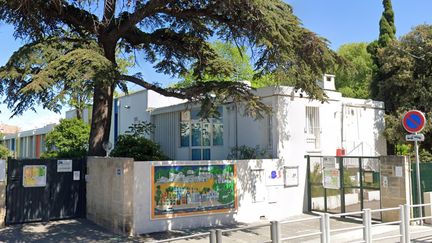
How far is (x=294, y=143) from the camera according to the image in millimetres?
16250

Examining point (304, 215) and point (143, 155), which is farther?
point (143, 155)

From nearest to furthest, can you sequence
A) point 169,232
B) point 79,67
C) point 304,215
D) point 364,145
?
1. point 79,67
2. point 169,232
3. point 304,215
4. point 364,145

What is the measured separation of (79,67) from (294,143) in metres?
8.22

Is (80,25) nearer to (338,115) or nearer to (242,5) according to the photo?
(242,5)

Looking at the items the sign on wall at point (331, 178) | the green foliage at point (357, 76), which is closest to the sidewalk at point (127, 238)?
the sign on wall at point (331, 178)

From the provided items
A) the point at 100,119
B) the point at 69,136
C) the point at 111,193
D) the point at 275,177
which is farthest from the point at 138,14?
the point at 69,136

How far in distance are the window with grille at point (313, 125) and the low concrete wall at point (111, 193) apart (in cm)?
763

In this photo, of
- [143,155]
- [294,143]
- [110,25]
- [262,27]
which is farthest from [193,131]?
[262,27]

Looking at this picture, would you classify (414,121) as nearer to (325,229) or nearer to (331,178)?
(331,178)

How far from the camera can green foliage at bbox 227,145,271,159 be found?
52.5ft

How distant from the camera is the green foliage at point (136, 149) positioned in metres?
18.1

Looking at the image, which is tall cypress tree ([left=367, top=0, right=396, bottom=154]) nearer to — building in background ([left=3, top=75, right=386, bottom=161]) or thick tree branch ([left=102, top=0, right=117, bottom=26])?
building in background ([left=3, top=75, right=386, bottom=161])

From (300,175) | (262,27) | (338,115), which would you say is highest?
(262,27)

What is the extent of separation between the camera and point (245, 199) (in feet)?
46.9
